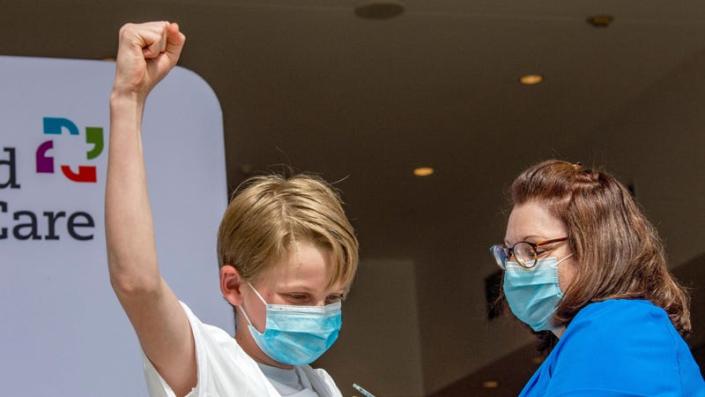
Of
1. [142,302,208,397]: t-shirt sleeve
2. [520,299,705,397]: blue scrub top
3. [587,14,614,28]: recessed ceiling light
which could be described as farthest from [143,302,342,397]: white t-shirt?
[587,14,614,28]: recessed ceiling light

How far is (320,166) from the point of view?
837 centimetres

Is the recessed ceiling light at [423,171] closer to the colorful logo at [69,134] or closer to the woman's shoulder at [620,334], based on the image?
the colorful logo at [69,134]

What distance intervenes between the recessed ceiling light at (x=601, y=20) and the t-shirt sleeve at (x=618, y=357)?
14.3 feet

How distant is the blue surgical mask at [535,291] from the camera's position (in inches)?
84.3

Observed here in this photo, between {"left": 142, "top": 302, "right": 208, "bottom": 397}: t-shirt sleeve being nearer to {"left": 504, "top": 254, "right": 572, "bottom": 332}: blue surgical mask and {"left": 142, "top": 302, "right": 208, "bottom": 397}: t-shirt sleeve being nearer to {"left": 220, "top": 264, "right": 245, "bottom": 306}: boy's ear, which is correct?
{"left": 220, "top": 264, "right": 245, "bottom": 306}: boy's ear

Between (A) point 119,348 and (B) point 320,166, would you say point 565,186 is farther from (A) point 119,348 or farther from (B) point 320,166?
(B) point 320,166

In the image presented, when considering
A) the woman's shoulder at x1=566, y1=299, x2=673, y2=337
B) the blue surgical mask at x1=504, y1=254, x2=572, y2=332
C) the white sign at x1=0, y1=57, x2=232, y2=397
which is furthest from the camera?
the white sign at x1=0, y1=57, x2=232, y2=397

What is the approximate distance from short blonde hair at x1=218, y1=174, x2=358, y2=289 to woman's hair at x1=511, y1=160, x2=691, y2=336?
1.12 feet

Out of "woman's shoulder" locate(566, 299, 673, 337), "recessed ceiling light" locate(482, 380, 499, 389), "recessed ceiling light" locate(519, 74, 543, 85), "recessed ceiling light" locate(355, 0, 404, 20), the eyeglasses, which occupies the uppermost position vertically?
"recessed ceiling light" locate(355, 0, 404, 20)

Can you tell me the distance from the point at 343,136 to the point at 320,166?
2.13 feet

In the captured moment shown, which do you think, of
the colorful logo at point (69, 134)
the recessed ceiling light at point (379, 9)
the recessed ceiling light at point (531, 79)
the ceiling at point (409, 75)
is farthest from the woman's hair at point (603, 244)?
the recessed ceiling light at point (531, 79)

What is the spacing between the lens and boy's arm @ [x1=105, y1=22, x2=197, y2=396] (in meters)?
1.71

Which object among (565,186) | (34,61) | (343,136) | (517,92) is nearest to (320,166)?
(343,136)

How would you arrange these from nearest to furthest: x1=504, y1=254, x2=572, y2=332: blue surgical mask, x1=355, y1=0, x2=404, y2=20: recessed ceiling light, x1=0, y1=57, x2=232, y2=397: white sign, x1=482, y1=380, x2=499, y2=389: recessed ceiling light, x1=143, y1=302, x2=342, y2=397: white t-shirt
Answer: x1=143, y1=302, x2=342, y2=397: white t-shirt
x1=504, y1=254, x2=572, y2=332: blue surgical mask
x1=0, y1=57, x2=232, y2=397: white sign
x1=355, y1=0, x2=404, y2=20: recessed ceiling light
x1=482, y1=380, x2=499, y2=389: recessed ceiling light
